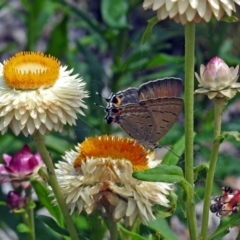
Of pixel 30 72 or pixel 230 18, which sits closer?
pixel 230 18

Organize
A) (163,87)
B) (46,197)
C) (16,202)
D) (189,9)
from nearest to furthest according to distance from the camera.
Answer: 1. (189,9)
2. (163,87)
3. (46,197)
4. (16,202)

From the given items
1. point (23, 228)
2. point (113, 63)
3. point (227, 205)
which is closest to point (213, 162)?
point (227, 205)

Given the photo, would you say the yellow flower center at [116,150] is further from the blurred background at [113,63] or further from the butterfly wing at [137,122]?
the blurred background at [113,63]

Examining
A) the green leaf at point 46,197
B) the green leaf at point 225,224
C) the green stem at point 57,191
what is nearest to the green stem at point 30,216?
the green leaf at point 46,197

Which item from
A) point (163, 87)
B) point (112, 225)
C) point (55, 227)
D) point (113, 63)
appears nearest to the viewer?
point (163, 87)

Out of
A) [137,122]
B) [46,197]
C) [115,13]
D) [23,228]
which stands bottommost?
[23,228]

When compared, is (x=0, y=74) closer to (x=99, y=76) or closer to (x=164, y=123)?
(x=164, y=123)

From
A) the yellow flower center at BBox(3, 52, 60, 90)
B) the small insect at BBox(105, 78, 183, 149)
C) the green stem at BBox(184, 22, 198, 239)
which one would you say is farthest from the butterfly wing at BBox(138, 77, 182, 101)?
the yellow flower center at BBox(3, 52, 60, 90)

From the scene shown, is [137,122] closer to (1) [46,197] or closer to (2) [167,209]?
(2) [167,209]
